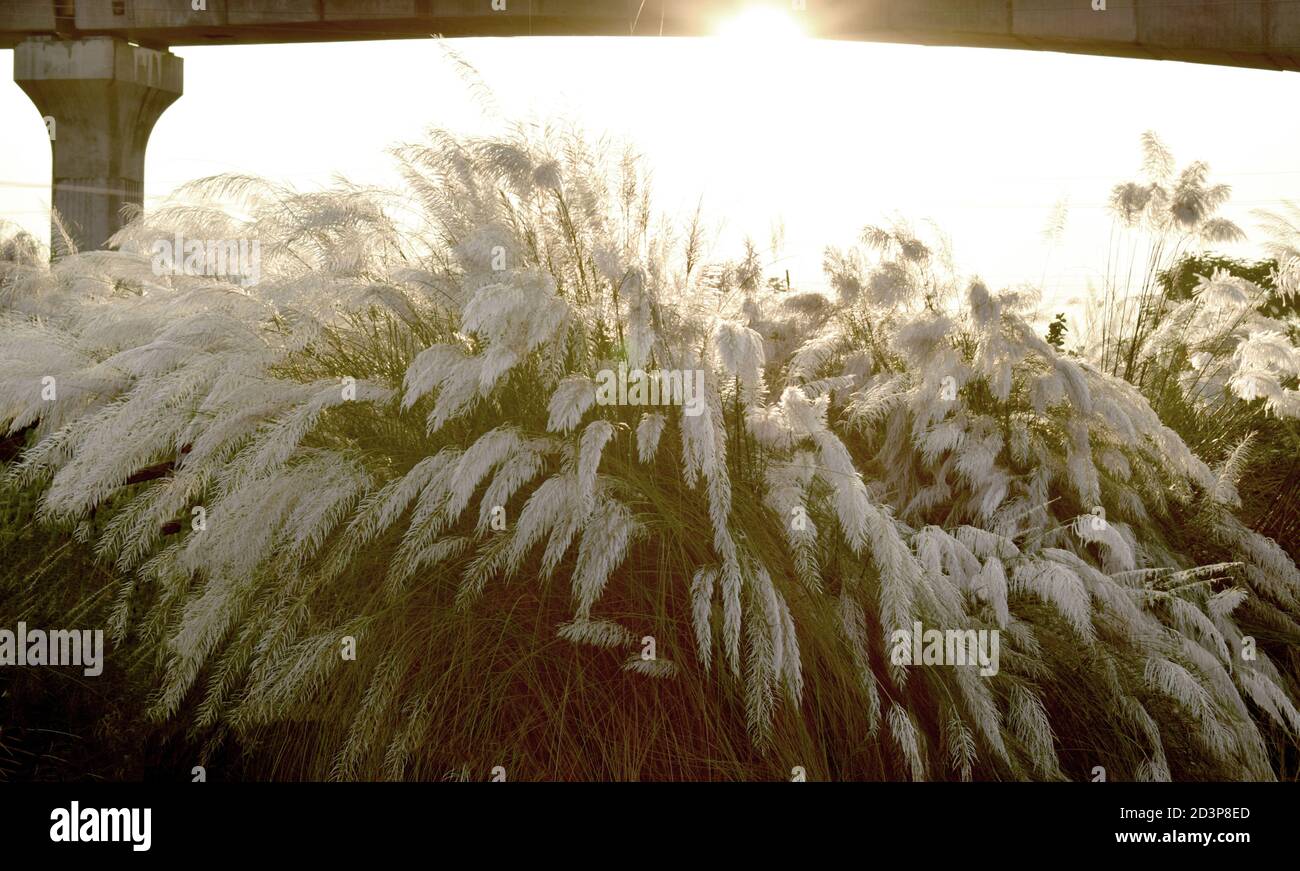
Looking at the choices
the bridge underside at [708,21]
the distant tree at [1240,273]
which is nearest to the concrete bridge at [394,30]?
the bridge underside at [708,21]

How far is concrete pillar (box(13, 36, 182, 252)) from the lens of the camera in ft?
40.9

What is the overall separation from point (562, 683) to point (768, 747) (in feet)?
1.80

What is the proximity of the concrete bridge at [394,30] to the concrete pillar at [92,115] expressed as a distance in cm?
1

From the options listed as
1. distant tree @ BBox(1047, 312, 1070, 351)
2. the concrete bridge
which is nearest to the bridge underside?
the concrete bridge

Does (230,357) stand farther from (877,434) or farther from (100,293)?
(877,434)

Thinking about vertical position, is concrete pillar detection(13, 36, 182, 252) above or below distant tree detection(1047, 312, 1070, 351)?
above

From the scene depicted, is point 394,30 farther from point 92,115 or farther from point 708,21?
point 708,21

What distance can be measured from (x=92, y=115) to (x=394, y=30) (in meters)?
3.30

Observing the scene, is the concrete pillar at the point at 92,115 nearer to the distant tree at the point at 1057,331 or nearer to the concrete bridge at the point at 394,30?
the concrete bridge at the point at 394,30

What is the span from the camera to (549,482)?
117 inches

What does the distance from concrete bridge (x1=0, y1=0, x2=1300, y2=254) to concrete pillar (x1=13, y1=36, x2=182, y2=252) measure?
0.01 metres

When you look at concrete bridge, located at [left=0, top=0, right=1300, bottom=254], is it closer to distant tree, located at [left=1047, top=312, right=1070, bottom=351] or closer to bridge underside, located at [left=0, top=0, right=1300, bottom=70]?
bridge underside, located at [left=0, top=0, right=1300, bottom=70]

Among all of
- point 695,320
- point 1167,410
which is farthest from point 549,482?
point 1167,410

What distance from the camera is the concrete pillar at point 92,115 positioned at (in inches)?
491
